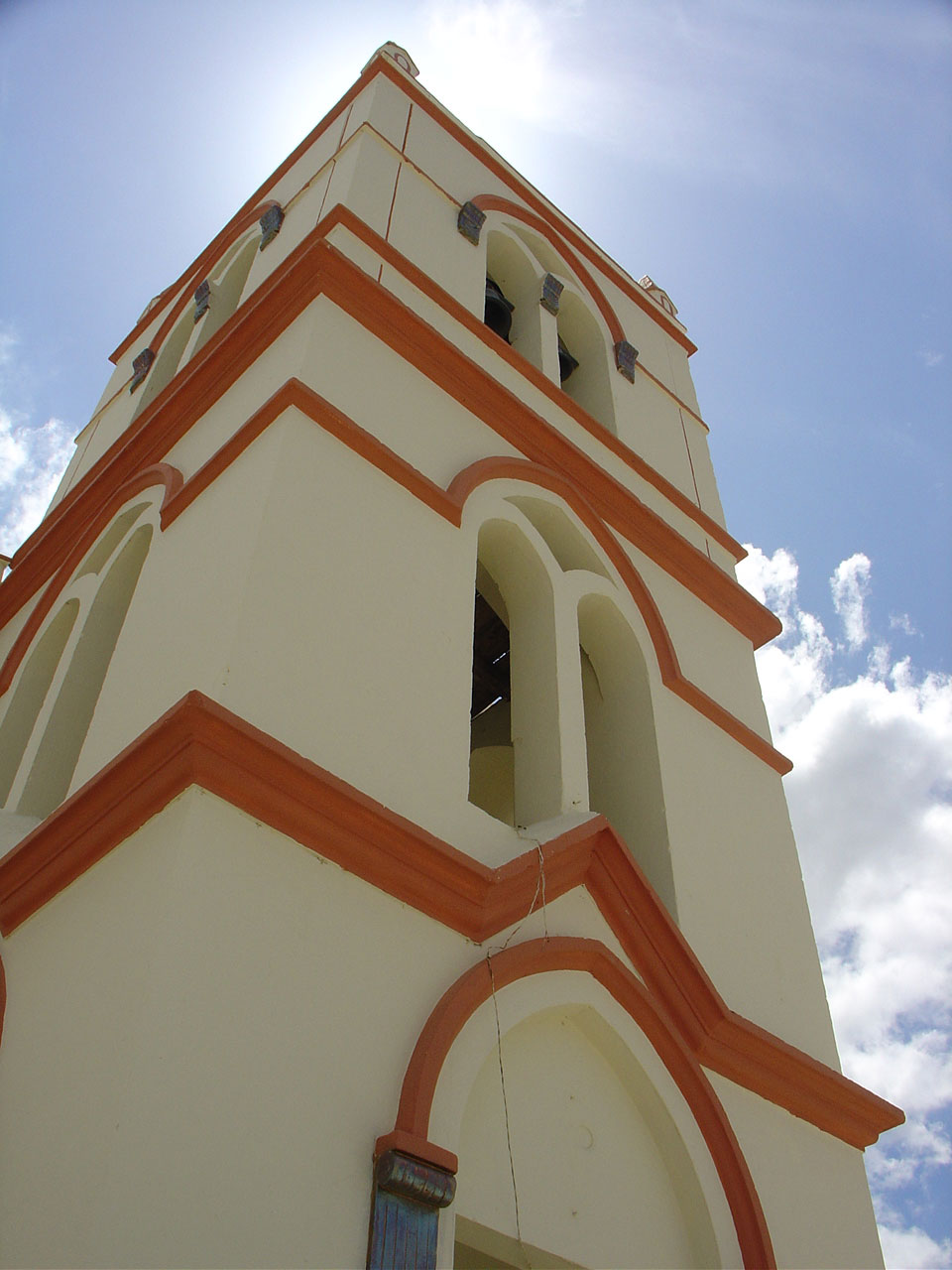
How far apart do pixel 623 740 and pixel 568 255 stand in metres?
5.44

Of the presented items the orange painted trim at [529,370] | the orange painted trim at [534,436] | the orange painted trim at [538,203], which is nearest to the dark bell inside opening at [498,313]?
the orange painted trim at [538,203]

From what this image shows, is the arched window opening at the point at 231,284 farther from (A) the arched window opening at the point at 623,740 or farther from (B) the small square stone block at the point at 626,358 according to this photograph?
(A) the arched window opening at the point at 623,740

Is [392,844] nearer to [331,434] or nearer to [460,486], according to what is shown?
[331,434]

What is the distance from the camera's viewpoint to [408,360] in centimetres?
610

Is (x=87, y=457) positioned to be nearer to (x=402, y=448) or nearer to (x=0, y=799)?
(x=0, y=799)

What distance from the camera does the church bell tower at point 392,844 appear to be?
3.06m

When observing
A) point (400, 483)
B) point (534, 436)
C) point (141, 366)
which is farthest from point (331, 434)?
point (141, 366)

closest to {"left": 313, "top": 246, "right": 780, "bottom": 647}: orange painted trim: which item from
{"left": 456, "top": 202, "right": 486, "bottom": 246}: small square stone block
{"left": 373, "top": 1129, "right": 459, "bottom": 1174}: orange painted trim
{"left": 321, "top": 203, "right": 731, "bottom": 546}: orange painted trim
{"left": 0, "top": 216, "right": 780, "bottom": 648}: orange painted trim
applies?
{"left": 0, "top": 216, "right": 780, "bottom": 648}: orange painted trim

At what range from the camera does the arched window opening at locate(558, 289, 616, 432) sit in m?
8.75

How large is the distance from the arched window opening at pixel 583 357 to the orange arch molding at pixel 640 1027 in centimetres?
512

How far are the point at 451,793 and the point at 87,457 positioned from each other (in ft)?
19.4

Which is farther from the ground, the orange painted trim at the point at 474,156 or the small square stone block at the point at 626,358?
the orange painted trim at the point at 474,156

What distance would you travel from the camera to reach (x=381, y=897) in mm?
3744

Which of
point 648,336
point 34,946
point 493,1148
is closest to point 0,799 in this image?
point 34,946
